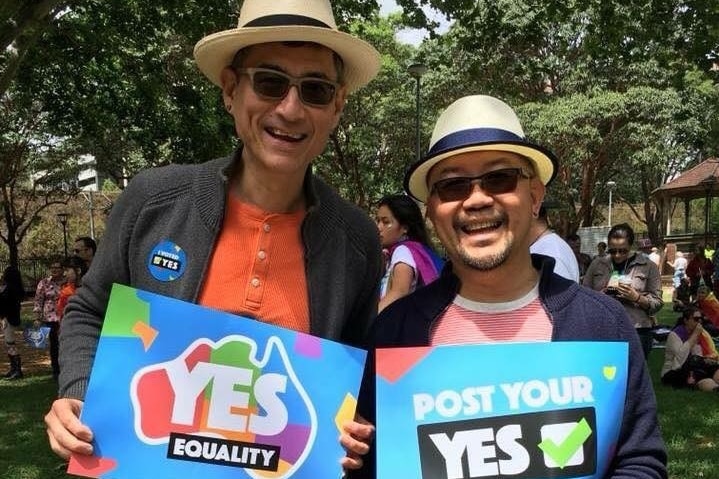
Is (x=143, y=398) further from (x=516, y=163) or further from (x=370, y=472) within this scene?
(x=516, y=163)

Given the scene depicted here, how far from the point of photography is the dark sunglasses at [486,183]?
204 centimetres

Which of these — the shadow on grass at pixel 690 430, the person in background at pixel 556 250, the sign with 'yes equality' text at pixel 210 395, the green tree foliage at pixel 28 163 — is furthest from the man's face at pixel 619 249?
the green tree foliage at pixel 28 163

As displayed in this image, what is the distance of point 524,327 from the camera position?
2.01 metres

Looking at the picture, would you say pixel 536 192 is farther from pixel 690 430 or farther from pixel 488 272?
pixel 690 430

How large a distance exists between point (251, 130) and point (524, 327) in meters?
0.97

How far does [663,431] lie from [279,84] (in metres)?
6.09

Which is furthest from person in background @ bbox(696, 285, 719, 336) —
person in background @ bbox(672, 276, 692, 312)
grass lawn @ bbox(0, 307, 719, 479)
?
person in background @ bbox(672, 276, 692, 312)

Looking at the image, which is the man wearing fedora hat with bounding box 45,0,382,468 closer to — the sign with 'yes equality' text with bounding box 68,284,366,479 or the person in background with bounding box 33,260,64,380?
the sign with 'yes equality' text with bounding box 68,284,366,479

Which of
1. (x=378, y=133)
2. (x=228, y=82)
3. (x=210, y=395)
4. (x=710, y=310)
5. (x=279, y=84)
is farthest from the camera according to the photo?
(x=378, y=133)

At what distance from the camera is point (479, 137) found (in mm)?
2037

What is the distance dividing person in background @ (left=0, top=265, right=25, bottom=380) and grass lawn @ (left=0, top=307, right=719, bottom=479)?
1378 millimetres

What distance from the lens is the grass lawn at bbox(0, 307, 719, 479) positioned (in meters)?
5.81

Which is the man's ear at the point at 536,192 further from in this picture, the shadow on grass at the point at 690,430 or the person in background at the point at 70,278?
the person in background at the point at 70,278

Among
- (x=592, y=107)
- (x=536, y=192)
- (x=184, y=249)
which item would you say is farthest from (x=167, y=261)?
(x=592, y=107)
